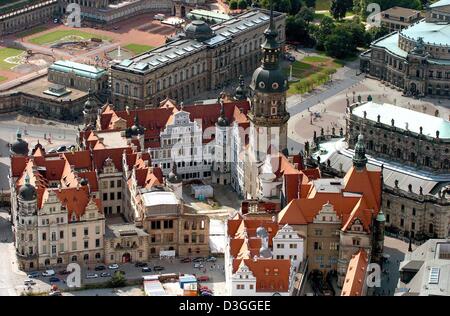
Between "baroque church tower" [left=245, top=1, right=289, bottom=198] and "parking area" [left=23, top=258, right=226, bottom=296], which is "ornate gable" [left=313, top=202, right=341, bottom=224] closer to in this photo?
"parking area" [left=23, top=258, right=226, bottom=296]

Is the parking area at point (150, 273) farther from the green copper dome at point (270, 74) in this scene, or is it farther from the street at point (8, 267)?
the green copper dome at point (270, 74)

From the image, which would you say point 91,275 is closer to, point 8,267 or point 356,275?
point 8,267

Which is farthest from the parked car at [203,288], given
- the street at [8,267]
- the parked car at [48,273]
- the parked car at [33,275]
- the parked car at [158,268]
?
the street at [8,267]

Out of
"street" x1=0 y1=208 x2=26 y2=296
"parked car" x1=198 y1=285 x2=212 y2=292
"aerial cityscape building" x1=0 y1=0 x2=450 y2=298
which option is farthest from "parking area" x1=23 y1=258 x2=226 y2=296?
"street" x1=0 y1=208 x2=26 y2=296

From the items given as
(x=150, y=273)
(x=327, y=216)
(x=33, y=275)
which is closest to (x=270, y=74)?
(x=327, y=216)
